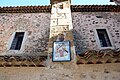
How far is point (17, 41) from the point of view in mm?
8000

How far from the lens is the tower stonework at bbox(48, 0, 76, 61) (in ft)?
20.0

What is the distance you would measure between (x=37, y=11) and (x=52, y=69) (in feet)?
16.2

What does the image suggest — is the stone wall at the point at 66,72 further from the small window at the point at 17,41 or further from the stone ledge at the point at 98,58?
the small window at the point at 17,41

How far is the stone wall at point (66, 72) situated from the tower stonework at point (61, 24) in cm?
46

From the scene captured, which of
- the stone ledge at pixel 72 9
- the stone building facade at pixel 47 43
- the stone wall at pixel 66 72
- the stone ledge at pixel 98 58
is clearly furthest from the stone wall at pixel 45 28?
the stone wall at pixel 66 72

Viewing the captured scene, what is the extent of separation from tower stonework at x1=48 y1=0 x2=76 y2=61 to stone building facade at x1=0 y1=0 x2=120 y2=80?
57 cm

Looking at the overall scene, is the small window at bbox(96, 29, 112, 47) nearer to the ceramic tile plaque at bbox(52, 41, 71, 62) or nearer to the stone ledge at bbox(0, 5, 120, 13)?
the stone ledge at bbox(0, 5, 120, 13)

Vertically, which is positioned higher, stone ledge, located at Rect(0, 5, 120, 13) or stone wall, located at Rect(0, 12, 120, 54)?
stone ledge, located at Rect(0, 5, 120, 13)

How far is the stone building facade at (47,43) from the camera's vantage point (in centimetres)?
507

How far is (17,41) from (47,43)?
1401 millimetres

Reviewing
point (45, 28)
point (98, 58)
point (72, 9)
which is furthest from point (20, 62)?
point (72, 9)

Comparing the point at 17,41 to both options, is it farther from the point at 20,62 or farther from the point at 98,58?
the point at 98,58

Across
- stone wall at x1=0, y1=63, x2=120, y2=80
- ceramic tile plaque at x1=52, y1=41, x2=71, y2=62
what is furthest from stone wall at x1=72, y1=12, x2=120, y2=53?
stone wall at x1=0, y1=63, x2=120, y2=80

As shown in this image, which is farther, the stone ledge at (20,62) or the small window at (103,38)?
the small window at (103,38)
